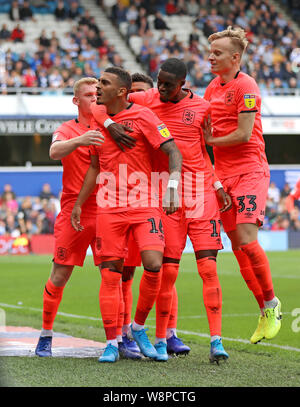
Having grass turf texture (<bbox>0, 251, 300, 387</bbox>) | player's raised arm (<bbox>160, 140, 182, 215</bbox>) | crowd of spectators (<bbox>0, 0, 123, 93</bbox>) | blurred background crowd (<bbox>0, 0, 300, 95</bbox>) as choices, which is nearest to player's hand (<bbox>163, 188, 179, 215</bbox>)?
player's raised arm (<bbox>160, 140, 182, 215</bbox>)

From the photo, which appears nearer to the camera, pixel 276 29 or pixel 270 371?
pixel 270 371

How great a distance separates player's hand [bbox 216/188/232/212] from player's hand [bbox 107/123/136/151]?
38.3 inches

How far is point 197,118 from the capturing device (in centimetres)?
621

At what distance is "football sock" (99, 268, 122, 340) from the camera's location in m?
5.90

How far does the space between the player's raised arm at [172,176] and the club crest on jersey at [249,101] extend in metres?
0.87

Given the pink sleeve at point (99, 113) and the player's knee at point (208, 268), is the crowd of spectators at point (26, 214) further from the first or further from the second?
the player's knee at point (208, 268)

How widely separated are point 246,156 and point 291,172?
72.7 feet

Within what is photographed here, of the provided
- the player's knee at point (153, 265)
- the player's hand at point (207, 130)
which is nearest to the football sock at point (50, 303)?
the player's knee at point (153, 265)

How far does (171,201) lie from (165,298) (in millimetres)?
914

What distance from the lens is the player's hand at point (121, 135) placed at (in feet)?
19.4

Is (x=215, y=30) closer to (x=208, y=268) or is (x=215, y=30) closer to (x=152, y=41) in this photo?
(x=152, y=41)

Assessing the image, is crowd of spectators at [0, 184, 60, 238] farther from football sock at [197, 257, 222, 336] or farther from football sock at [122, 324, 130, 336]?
football sock at [197, 257, 222, 336]
